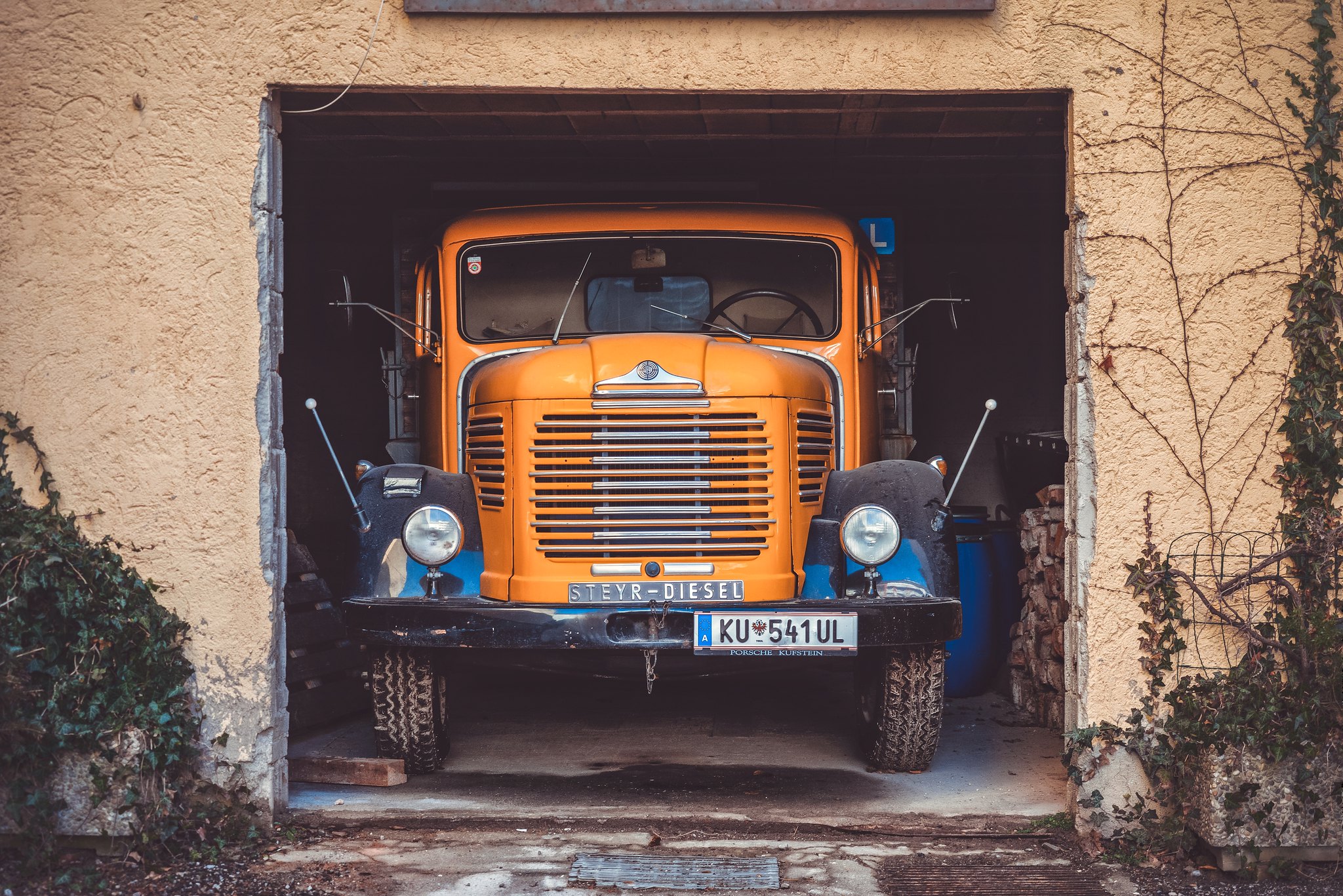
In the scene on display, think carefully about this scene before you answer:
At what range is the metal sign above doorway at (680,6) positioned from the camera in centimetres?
396

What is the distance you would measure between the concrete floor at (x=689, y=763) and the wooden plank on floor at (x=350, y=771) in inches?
1.3

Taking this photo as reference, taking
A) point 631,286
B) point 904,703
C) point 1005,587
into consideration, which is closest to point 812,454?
point 904,703

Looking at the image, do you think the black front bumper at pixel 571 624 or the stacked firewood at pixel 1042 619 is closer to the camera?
the black front bumper at pixel 571 624

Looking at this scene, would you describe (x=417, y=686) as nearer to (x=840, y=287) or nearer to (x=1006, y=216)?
(x=840, y=287)

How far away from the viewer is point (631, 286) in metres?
5.10

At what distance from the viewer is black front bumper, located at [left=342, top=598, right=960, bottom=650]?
397 cm

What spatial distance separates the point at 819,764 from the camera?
4.94 metres

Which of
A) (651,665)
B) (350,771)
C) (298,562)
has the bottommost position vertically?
(350,771)

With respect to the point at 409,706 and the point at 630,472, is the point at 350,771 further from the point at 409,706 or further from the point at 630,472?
the point at 630,472

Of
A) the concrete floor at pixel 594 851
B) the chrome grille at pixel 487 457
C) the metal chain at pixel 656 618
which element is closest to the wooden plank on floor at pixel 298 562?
the chrome grille at pixel 487 457

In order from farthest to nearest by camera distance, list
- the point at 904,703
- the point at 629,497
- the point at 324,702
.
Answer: the point at 324,702 → the point at 904,703 → the point at 629,497

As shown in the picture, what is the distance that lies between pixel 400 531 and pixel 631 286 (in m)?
1.55

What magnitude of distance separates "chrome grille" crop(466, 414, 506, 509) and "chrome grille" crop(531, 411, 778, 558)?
21 centimetres

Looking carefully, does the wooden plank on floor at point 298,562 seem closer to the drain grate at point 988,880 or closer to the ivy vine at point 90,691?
the ivy vine at point 90,691
